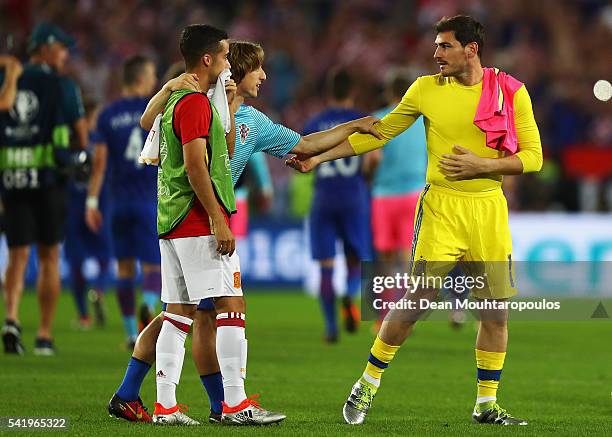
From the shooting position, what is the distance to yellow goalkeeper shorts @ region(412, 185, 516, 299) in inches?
270

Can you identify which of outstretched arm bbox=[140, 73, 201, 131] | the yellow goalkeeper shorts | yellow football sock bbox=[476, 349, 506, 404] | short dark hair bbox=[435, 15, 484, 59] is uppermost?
short dark hair bbox=[435, 15, 484, 59]

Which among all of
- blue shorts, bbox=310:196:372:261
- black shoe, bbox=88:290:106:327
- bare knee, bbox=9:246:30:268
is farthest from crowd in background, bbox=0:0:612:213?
bare knee, bbox=9:246:30:268

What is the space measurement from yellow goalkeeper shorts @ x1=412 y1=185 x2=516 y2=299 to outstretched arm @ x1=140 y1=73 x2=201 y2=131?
1507 mm

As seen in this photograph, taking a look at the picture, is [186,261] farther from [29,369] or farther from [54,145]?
[54,145]

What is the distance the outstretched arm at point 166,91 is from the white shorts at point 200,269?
27.0 inches

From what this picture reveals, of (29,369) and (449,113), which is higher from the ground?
(449,113)

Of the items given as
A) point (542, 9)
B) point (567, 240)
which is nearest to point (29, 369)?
point (567, 240)

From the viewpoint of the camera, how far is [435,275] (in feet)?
22.5

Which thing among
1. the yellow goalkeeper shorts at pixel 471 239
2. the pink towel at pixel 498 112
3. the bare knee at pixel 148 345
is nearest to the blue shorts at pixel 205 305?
the bare knee at pixel 148 345

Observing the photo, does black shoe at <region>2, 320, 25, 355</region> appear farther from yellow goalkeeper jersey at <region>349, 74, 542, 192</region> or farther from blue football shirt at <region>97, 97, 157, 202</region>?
yellow goalkeeper jersey at <region>349, 74, 542, 192</region>

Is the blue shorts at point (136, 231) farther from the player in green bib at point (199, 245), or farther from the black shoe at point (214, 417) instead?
the player in green bib at point (199, 245)

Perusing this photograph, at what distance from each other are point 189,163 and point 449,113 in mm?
1511

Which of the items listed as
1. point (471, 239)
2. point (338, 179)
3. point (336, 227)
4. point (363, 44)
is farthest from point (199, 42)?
point (363, 44)

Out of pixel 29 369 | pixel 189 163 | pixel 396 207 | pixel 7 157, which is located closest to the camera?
pixel 189 163
